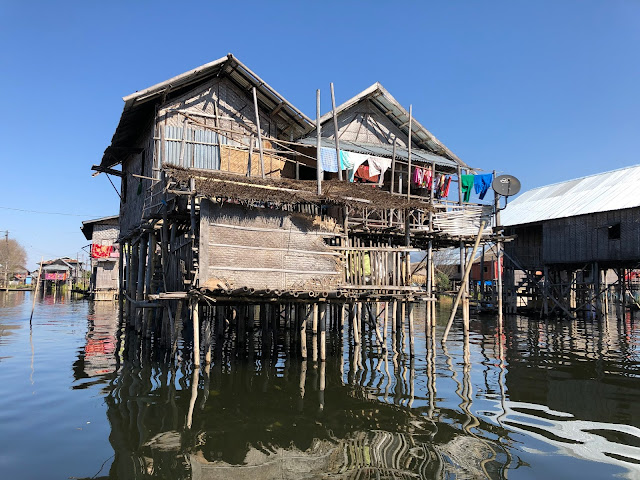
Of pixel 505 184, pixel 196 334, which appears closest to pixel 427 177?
pixel 505 184

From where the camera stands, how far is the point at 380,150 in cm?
1884

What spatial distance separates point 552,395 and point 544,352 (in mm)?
6408

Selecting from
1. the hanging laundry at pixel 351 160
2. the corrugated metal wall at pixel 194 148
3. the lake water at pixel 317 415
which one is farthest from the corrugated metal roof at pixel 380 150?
the lake water at pixel 317 415

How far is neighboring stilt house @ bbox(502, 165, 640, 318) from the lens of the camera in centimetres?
2675

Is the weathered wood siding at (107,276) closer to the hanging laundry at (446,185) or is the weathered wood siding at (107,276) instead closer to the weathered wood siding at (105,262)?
the weathered wood siding at (105,262)

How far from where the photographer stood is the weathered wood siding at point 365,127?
2006 cm

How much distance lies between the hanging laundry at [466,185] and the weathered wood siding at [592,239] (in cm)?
1262

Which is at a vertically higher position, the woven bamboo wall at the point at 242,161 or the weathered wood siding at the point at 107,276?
the woven bamboo wall at the point at 242,161

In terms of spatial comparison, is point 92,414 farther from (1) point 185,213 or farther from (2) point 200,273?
(1) point 185,213

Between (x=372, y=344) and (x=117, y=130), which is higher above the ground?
(x=117, y=130)

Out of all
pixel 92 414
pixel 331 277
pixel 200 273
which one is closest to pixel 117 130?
pixel 200 273

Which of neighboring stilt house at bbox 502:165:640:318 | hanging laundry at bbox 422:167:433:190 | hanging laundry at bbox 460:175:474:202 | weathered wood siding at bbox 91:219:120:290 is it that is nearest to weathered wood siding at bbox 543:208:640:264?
neighboring stilt house at bbox 502:165:640:318

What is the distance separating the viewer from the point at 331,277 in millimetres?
13328

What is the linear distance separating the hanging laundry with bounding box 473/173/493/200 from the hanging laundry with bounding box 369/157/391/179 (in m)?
3.53
